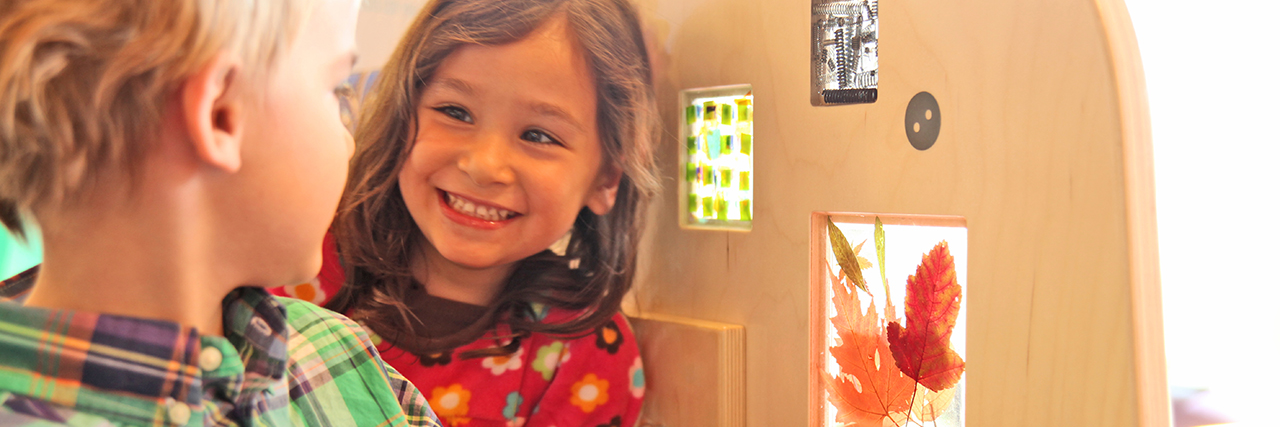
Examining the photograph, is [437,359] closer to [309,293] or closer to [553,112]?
[309,293]

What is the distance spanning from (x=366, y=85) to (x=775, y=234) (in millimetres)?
457

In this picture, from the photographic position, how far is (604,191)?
2.87 feet

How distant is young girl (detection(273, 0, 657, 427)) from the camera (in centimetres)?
79

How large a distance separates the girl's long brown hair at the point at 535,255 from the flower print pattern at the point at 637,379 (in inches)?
2.8

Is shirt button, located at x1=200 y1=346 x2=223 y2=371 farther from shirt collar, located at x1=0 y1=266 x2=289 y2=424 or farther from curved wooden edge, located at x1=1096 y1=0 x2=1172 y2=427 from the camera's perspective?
curved wooden edge, located at x1=1096 y1=0 x2=1172 y2=427

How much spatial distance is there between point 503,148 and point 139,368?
1.30 ft

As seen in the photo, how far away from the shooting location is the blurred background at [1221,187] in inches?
62.7

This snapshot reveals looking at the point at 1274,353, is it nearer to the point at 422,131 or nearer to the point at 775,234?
the point at 775,234

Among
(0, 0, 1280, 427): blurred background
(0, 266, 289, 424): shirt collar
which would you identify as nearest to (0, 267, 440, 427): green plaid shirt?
(0, 266, 289, 424): shirt collar

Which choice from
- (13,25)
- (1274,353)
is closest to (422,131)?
(13,25)

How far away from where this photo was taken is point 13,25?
Result: 38 cm

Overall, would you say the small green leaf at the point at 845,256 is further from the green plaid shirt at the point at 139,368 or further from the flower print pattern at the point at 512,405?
the green plaid shirt at the point at 139,368

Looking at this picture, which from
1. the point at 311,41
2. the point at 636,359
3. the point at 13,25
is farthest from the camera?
the point at 636,359

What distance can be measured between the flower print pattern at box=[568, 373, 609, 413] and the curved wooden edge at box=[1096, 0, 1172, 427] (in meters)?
0.49
